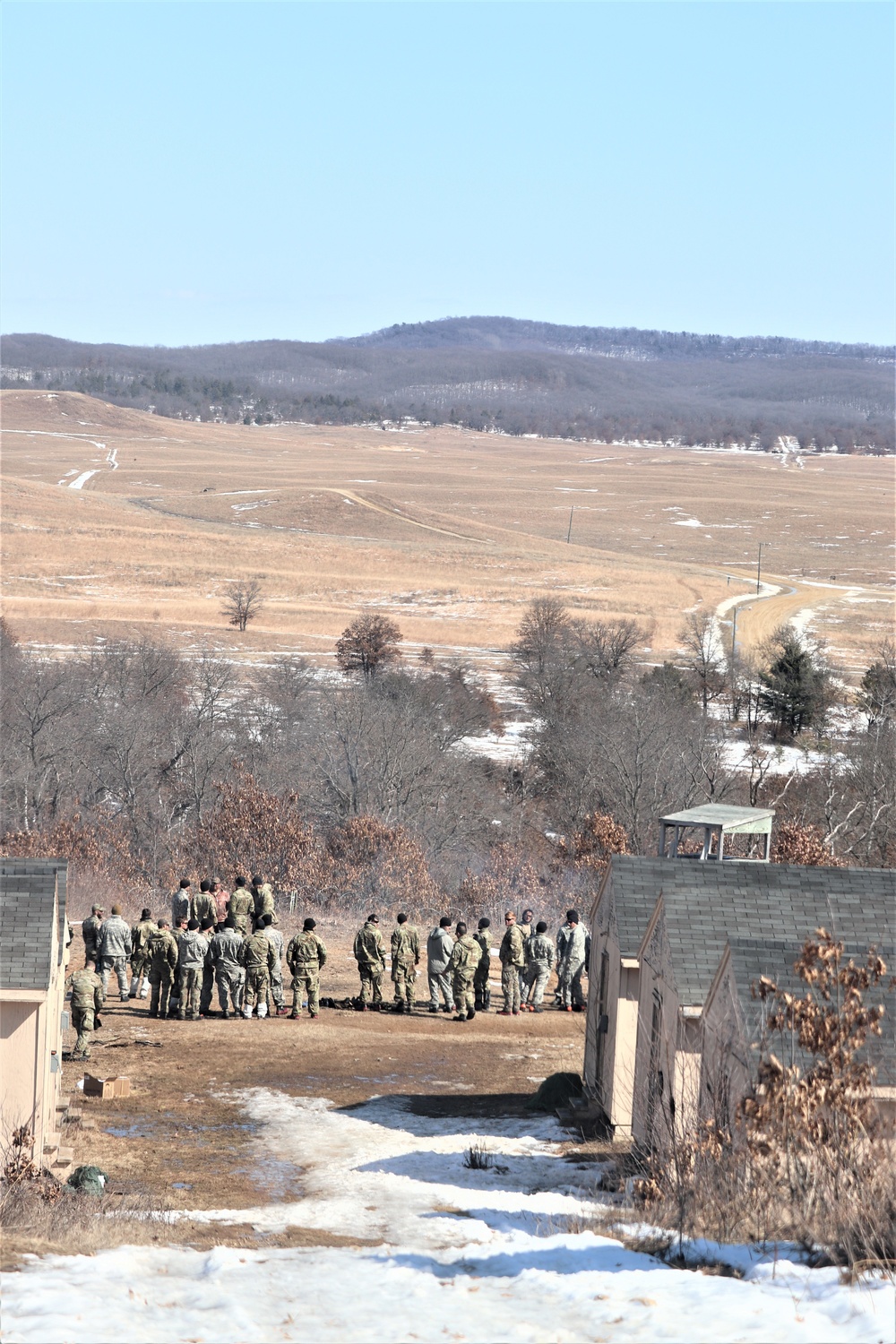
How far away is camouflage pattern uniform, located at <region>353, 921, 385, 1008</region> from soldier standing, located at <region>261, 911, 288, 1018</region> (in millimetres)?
1105

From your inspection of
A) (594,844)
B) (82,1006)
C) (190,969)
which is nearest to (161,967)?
(190,969)

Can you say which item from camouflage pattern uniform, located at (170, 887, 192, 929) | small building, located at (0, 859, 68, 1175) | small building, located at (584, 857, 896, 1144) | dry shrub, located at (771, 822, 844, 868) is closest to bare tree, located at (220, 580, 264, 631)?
dry shrub, located at (771, 822, 844, 868)

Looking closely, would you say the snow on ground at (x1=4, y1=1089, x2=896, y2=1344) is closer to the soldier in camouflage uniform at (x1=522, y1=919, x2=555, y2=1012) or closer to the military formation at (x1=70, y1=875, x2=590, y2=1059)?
the military formation at (x1=70, y1=875, x2=590, y2=1059)

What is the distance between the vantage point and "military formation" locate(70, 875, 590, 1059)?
18.5 m

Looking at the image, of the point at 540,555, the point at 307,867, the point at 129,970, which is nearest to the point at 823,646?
the point at 540,555

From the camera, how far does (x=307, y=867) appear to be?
1240 inches

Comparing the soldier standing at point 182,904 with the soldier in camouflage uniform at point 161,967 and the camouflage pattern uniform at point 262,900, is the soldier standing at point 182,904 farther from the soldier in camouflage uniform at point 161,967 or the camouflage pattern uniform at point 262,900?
the soldier in camouflage uniform at point 161,967

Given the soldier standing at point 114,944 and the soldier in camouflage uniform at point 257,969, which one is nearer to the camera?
the soldier in camouflage uniform at point 257,969

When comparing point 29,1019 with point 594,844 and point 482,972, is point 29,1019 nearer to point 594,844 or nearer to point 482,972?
point 482,972

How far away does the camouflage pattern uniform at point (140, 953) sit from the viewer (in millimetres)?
18672

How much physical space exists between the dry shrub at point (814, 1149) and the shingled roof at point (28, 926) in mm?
5900

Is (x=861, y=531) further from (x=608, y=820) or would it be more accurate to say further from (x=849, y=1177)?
(x=849, y=1177)

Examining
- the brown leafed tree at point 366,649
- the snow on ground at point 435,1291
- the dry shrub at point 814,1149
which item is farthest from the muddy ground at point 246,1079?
the brown leafed tree at point 366,649

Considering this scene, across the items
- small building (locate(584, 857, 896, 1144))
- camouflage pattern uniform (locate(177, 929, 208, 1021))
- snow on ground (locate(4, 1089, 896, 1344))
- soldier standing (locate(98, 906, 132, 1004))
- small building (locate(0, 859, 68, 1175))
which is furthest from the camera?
soldier standing (locate(98, 906, 132, 1004))
